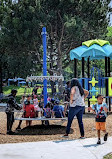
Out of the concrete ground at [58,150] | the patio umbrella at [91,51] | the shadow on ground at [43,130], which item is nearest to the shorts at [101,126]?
the concrete ground at [58,150]

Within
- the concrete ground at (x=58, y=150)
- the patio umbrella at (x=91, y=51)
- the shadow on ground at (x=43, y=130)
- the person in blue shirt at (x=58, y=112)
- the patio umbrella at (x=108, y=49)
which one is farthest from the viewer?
the patio umbrella at (x=108, y=49)

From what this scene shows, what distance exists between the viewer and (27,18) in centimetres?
2861

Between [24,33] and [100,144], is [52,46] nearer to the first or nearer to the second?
[24,33]

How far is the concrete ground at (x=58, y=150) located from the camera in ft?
20.1

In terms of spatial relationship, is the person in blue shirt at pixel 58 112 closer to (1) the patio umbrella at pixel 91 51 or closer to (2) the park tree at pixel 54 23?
(1) the patio umbrella at pixel 91 51

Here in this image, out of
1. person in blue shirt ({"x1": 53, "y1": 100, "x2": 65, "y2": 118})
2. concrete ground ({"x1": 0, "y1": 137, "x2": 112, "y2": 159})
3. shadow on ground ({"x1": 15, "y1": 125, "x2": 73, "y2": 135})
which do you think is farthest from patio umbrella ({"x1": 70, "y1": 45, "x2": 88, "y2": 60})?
concrete ground ({"x1": 0, "y1": 137, "x2": 112, "y2": 159})

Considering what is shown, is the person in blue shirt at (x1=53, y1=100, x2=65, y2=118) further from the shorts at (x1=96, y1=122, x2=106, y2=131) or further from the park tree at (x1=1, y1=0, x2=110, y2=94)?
the park tree at (x1=1, y1=0, x2=110, y2=94)

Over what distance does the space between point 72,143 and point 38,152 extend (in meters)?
1.25

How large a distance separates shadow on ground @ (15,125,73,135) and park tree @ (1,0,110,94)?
1770 centimetres

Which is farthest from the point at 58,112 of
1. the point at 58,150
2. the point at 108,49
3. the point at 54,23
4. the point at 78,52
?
the point at 54,23

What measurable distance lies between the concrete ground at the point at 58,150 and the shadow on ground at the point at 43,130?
213 centimetres

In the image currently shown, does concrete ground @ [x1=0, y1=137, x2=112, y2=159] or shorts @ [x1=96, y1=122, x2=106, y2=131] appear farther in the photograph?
shorts @ [x1=96, y1=122, x2=106, y2=131]

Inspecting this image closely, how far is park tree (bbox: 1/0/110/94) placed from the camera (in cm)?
2819

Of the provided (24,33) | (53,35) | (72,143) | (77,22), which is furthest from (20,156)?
(53,35)
